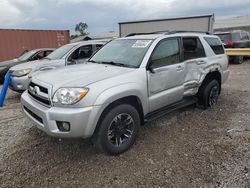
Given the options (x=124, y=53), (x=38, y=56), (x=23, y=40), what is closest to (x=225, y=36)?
A: (x=38, y=56)

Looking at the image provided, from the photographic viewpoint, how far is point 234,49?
41.2 ft

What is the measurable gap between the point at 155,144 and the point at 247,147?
54.7 inches

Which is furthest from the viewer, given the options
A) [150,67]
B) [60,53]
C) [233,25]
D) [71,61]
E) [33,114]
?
[233,25]

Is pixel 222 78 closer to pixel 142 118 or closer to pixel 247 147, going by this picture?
pixel 247 147

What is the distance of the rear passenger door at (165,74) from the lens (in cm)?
361

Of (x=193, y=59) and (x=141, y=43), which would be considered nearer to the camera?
(x=141, y=43)

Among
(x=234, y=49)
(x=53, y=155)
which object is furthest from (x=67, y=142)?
(x=234, y=49)

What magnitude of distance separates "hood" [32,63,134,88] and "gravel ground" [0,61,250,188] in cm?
110

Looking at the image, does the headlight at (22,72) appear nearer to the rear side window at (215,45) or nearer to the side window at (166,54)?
the side window at (166,54)

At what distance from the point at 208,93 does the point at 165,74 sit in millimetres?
1671

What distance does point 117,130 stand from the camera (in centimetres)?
322

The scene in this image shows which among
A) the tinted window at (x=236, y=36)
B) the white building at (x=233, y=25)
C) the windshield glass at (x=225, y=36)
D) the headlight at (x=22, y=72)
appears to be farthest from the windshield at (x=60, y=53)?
the white building at (x=233, y=25)

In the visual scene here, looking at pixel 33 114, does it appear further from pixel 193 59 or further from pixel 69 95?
pixel 193 59

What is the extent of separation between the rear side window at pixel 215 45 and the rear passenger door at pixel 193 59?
376 mm
